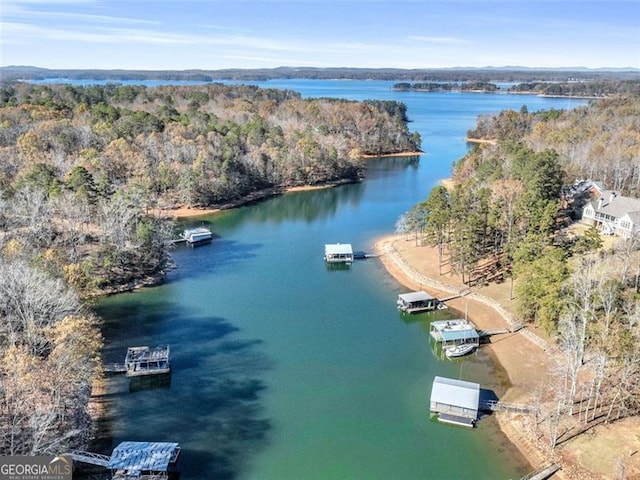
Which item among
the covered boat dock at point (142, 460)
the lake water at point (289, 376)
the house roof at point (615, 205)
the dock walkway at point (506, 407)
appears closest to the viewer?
the covered boat dock at point (142, 460)

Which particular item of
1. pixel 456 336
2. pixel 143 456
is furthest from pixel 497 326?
pixel 143 456

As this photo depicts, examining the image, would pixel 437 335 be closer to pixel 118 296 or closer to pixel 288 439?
pixel 288 439

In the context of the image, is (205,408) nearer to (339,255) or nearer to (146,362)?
(146,362)

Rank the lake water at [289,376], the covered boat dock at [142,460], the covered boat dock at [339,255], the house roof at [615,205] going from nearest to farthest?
1. the covered boat dock at [142,460]
2. the lake water at [289,376]
3. the covered boat dock at [339,255]
4. the house roof at [615,205]

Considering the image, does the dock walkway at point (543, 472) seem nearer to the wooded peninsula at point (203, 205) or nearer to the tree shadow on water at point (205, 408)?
the wooded peninsula at point (203, 205)

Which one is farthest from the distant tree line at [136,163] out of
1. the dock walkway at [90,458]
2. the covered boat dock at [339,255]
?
the covered boat dock at [339,255]

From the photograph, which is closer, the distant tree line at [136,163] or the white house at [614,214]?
the distant tree line at [136,163]

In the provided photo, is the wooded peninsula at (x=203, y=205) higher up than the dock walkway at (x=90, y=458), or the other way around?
the wooded peninsula at (x=203, y=205)

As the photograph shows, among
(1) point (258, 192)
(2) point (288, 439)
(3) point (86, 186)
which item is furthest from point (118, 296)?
(1) point (258, 192)
